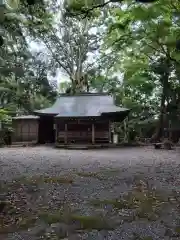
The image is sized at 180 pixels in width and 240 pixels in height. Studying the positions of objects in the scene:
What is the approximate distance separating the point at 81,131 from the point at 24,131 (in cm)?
633

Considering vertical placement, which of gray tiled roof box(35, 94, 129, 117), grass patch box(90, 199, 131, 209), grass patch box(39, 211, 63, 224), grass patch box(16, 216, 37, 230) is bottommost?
grass patch box(16, 216, 37, 230)

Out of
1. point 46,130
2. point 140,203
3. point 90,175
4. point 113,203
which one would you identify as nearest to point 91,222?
point 113,203

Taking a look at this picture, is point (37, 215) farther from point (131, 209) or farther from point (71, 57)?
point (71, 57)

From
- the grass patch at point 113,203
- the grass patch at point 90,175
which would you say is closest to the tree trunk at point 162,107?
the grass patch at point 90,175

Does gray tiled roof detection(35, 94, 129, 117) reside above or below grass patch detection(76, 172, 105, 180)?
above

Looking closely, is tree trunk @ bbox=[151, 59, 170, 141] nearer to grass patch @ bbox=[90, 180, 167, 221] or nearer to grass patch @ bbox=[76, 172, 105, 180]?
grass patch @ bbox=[76, 172, 105, 180]

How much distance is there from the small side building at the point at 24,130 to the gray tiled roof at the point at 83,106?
3.26 metres

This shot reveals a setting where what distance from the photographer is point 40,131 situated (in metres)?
23.3

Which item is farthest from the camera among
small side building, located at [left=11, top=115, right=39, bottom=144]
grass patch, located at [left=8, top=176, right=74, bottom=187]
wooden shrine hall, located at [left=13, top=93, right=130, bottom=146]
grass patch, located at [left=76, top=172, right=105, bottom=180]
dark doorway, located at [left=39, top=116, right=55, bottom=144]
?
small side building, located at [left=11, top=115, right=39, bottom=144]

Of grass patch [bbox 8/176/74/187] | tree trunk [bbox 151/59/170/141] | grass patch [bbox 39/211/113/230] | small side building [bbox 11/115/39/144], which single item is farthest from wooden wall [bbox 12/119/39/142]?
grass patch [bbox 39/211/113/230]

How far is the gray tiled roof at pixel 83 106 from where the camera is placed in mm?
19431

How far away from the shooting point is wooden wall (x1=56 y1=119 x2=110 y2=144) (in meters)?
19.6

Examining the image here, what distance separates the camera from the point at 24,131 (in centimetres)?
2448

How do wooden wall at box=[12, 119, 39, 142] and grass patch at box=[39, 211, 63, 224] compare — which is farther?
wooden wall at box=[12, 119, 39, 142]
